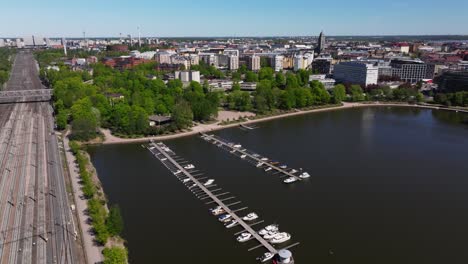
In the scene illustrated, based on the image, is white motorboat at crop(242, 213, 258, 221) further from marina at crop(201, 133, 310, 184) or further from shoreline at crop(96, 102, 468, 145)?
shoreline at crop(96, 102, 468, 145)

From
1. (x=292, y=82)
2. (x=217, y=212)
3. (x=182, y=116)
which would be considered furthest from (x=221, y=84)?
(x=217, y=212)

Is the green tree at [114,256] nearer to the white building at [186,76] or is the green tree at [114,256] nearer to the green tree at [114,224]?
the green tree at [114,224]

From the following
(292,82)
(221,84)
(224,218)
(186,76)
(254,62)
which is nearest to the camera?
(224,218)

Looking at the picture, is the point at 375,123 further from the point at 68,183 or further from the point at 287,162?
the point at 68,183

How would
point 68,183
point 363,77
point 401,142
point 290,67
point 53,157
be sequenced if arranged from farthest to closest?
1. point 290,67
2. point 363,77
3. point 401,142
4. point 53,157
5. point 68,183

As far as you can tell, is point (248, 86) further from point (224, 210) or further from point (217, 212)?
point (217, 212)

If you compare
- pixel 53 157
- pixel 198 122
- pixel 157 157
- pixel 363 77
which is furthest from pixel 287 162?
pixel 363 77
